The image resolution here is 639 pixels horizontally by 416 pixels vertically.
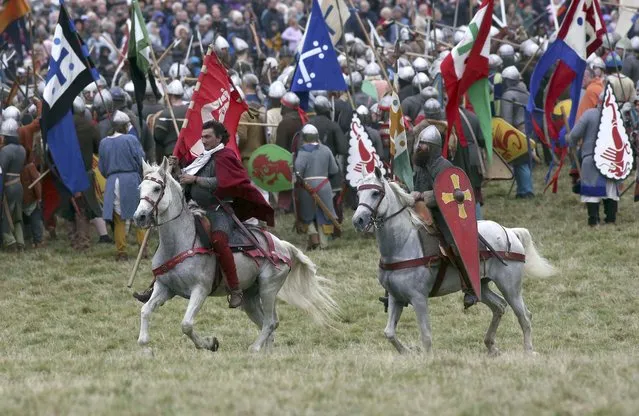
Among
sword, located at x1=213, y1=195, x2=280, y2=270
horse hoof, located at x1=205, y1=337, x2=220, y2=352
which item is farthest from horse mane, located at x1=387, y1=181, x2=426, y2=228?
horse hoof, located at x1=205, y1=337, x2=220, y2=352

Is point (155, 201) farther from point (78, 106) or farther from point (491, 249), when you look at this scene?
point (78, 106)

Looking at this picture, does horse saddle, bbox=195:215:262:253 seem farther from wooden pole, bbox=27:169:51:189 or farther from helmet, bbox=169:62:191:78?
helmet, bbox=169:62:191:78

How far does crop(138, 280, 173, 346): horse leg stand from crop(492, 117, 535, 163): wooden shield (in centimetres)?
956

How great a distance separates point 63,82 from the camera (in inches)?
719

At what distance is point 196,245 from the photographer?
14.3m

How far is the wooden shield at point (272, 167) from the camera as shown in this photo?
21531mm

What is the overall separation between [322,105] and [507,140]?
280 centimetres

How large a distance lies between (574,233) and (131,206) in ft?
20.5

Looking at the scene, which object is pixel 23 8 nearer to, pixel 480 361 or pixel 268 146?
pixel 268 146

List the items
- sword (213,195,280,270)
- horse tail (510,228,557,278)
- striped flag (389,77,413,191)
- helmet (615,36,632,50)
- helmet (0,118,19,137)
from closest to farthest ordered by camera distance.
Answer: sword (213,195,280,270), horse tail (510,228,557,278), striped flag (389,77,413,191), helmet (0,118,19,137), helmet (615,36,632,50)

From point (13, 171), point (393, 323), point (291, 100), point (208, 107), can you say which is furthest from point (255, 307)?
point (291, 100)

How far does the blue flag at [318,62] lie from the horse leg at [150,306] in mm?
7071

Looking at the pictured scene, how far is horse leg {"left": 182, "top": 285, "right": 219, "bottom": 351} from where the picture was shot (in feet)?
46.0

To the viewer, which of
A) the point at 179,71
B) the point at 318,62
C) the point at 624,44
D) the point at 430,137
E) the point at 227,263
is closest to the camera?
the point at 430,137
